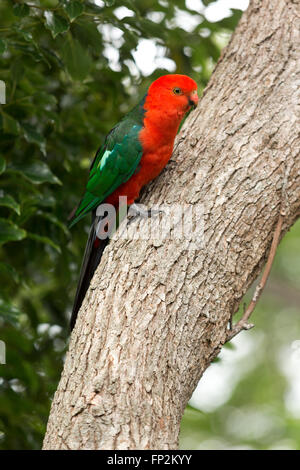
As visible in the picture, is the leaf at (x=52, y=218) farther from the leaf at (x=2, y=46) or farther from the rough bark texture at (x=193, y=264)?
the leaf at (x=2, y=46)

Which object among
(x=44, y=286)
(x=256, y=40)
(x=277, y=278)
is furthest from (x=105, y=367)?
(x=277, y=278)

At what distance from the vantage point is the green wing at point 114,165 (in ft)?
10.8

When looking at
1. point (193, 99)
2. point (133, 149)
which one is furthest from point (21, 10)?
point (193, 99)

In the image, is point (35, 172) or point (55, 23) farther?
point (35, 172)

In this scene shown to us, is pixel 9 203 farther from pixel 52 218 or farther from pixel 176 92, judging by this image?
pixel 176 92

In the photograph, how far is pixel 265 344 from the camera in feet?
27.2

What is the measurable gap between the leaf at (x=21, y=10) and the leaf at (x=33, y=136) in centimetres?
62

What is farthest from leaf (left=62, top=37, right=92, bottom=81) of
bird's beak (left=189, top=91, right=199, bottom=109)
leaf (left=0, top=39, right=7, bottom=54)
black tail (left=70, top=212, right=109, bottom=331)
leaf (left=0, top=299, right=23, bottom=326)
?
leaf (left=0, top=299, right=23, bottom=326)

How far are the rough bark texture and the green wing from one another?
27cm

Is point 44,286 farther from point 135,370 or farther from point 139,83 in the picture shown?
point 135,370

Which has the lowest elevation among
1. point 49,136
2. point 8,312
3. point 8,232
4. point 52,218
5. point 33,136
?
point 8,312

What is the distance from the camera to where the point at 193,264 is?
247 cm

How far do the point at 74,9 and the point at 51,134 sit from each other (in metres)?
0.90

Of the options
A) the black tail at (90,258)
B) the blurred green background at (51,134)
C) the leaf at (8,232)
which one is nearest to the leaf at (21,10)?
the blurred green background at (51,134)
